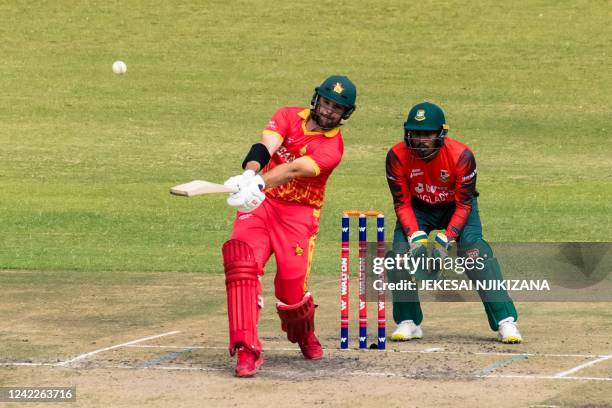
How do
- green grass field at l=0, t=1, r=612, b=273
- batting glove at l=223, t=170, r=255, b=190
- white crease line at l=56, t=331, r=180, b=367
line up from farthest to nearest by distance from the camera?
1. green grass field at l=0, t=1, r=612, b=273
2. white crease line at l=56, t=331, r=180, b=367
3. batting glove at l=223, t=170, r=255, b=190

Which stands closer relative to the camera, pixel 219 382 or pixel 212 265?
pixel 219 382

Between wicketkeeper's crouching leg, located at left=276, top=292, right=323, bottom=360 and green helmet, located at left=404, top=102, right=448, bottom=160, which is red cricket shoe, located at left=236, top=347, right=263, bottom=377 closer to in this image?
wicketkeeper's crouching leg, located at left=276, top=292, right=323, bottom=360

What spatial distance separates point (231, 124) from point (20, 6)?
1549 cm

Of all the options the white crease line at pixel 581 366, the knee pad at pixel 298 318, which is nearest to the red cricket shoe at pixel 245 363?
the knee pad at pixel 298 318

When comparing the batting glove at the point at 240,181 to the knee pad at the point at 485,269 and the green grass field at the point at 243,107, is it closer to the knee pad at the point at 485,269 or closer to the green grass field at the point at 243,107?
the knee pad at the point at 485,269

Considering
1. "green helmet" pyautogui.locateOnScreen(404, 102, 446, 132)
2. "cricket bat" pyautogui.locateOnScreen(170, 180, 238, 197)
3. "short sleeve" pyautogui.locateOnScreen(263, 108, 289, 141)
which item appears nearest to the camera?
"cricket bat" pyautogui.locateOnScreen(170, 180, 238, 197)

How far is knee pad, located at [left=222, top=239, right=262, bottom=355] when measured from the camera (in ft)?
32.9

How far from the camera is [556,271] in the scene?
16.0 meters

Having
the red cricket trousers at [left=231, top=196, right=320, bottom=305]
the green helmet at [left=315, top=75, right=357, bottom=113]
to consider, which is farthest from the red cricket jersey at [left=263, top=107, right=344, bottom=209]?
the green helmet at [left=315, top=75, right=357, bottom=113]

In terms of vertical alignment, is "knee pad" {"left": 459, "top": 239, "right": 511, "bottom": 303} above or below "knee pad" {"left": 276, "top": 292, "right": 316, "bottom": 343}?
above

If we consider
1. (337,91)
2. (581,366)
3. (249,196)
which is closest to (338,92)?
(337,91)

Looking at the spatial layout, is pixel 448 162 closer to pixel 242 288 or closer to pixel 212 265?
pixel 242 288

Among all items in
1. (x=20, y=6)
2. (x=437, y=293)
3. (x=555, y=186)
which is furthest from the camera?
(x=20, y=6)

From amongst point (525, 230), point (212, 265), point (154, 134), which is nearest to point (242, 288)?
point (212, 265)
